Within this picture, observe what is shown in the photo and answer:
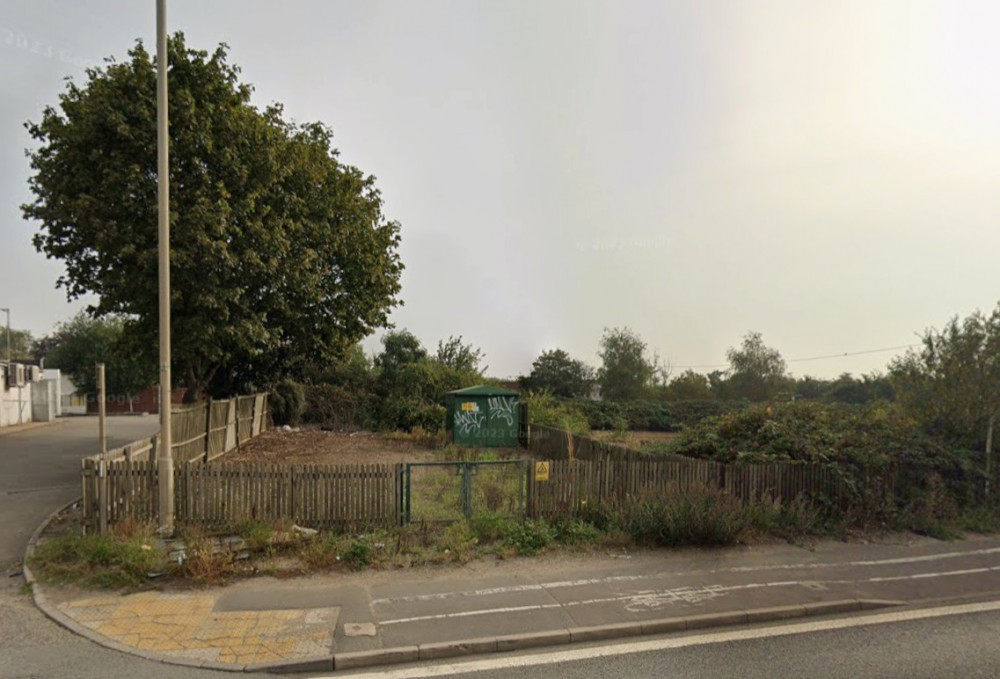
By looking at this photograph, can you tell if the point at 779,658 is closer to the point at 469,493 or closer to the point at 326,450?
the point at 469,493

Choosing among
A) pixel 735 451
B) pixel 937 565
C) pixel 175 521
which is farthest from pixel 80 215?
pixel 937 565

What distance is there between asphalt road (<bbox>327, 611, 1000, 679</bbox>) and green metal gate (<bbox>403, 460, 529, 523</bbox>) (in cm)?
395

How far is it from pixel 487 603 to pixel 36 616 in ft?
15.0

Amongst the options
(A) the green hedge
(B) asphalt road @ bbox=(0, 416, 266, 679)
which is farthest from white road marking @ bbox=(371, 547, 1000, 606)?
(A) the green hedge

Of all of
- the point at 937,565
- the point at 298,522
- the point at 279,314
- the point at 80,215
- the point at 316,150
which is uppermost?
the point at 316,150

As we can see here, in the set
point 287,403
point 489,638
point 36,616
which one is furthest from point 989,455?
point 287,403

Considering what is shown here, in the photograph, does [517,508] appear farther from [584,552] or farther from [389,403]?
[389,403]

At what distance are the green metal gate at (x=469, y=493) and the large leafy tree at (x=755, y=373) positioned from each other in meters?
47.0

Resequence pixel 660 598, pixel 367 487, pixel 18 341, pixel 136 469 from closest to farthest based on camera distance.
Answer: pixel 660 598, pixel 136 469, pixel 367 487, pixel 18 341

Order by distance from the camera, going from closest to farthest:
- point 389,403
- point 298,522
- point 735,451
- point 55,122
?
point 298,522 → point 735,451 → point 55,122 → point 389,403

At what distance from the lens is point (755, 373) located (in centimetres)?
5422

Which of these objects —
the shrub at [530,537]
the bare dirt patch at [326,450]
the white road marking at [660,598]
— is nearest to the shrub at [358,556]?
the white road marking at [660,598]

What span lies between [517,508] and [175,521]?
16.8ft

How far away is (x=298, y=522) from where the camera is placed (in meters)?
8.55
